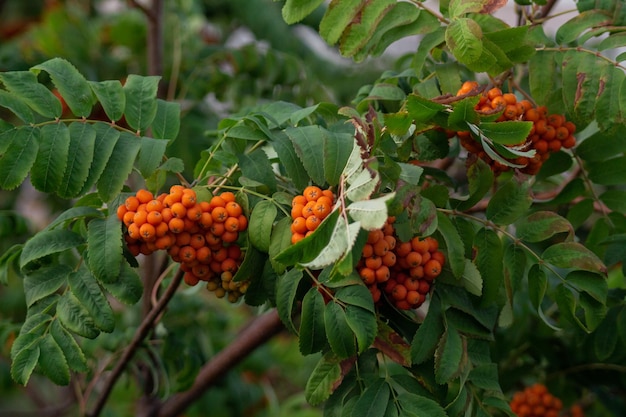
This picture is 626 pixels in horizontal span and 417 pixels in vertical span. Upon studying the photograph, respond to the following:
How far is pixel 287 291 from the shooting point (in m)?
0.85

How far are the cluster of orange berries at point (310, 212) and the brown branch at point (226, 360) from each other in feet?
1.63

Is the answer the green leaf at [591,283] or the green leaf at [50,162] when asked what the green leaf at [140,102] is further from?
the green leaf at [591,283]

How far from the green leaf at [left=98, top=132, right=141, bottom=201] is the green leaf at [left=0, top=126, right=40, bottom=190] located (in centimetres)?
8

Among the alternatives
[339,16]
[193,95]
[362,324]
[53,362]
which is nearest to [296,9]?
[339,16]

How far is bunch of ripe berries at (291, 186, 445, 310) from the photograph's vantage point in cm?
78

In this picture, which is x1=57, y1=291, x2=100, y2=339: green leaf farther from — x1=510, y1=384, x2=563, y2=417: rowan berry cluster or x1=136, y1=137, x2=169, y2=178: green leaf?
x1=510, y1=384, x2=563, y2=417: rowan berry cluster

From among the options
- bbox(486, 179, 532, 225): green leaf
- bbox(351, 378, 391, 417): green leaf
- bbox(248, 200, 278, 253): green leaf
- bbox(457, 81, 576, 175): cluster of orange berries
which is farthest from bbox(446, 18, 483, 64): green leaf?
bbox(351, 378, 391, 417): green leaf

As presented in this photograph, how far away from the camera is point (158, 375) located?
4.72ft

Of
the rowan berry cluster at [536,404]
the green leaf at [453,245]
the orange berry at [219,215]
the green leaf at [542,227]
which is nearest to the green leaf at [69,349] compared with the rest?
the orange berry at [219,215]

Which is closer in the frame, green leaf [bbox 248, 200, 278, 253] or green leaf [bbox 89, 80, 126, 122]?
green leaf [bbox 248, 200, 278, 253]

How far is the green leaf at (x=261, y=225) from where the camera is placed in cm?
84

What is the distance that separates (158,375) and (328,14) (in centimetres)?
79

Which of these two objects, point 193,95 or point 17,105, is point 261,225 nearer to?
point 17,105

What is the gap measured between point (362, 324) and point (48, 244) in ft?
1.29
